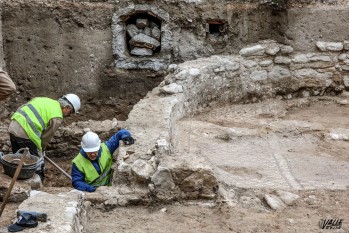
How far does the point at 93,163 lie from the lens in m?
6.39

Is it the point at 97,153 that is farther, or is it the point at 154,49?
the point at 154,49

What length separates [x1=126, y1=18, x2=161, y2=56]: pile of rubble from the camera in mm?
9227

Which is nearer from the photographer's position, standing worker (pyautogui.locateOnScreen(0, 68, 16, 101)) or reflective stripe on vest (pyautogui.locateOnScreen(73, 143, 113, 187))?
standing worker (pyautogui.locateOnScreen(0, 68, 16, 101))

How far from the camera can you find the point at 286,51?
8633 mm

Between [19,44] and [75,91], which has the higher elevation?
[19,44]

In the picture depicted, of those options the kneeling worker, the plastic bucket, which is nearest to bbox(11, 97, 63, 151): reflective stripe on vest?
the plastic bucket

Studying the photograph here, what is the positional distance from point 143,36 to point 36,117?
321 centimetres

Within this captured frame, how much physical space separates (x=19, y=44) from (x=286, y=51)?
434cm

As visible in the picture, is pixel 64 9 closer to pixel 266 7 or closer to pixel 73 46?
pixel 73 46

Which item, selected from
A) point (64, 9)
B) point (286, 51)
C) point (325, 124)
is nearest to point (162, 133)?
point (325, 124)

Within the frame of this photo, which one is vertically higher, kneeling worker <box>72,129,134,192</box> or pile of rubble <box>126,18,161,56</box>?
pile of rubble <box>126,18,161,56</box>

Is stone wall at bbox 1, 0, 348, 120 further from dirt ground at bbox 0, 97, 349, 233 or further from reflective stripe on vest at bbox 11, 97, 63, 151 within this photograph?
dirt ground at bbox 0, 97, 349, 233

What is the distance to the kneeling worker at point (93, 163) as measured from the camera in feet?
20.6

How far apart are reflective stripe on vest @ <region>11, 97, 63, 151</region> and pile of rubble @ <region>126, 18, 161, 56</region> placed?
296 centimetres
